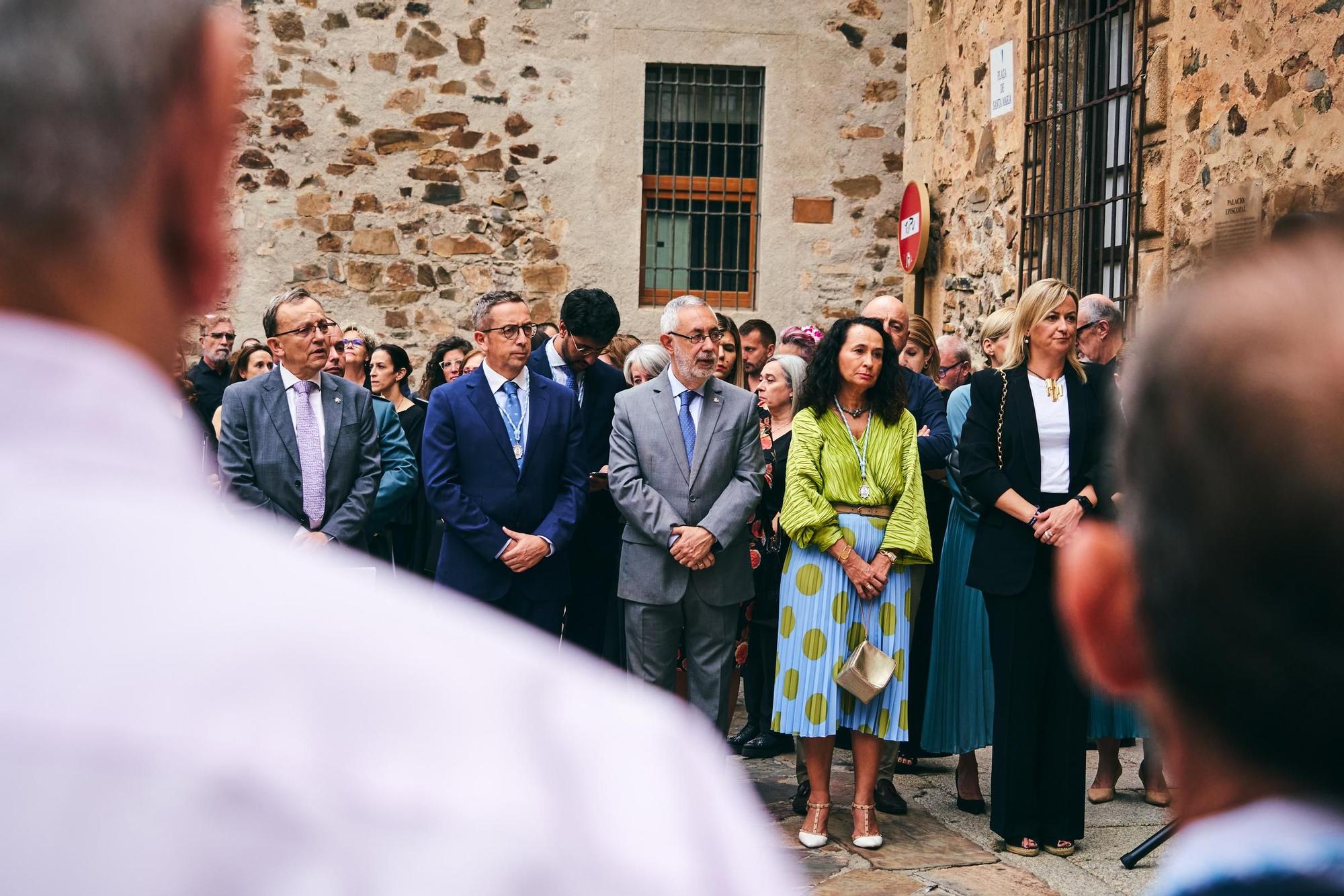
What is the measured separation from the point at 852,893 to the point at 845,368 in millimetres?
1991

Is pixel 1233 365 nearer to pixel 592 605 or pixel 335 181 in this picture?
pixel 592 605

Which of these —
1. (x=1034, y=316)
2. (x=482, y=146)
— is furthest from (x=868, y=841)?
(x=482, y=146)

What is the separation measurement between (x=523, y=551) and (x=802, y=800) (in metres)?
1.52

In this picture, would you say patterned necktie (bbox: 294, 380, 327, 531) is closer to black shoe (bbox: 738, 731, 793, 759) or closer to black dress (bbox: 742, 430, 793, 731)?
black dress (bbox: 742, 430, 793, 731)

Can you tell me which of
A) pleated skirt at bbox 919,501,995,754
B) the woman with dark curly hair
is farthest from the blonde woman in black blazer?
the woman with dark curly hair

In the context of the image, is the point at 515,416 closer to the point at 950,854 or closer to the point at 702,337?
the point at 702,337

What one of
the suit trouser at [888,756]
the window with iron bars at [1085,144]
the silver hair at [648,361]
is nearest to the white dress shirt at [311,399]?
the silver hair at [648,361]

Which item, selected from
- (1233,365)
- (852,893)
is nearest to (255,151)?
(852,893)

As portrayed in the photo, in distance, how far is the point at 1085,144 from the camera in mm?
7910

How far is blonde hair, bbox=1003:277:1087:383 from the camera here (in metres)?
5.25

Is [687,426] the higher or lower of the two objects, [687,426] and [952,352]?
the lower

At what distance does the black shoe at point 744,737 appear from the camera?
22.0 ft

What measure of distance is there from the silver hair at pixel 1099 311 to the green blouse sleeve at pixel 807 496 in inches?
57.0

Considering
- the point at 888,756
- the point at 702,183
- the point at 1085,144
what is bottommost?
the point at 888,756
